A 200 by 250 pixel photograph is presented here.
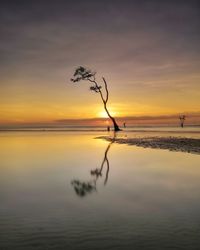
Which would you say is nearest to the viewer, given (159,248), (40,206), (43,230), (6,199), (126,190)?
(159,248)

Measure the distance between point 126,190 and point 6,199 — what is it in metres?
2.95

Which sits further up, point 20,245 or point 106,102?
point 106,102

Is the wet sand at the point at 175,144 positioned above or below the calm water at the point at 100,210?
above

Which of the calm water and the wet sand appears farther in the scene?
the wet sand

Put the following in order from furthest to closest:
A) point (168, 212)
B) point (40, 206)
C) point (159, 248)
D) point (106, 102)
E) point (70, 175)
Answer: point (106, 102) < point (70, 175) < point (40, 206) < point (168, 212) < point (159, 248)

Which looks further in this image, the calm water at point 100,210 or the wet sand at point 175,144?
the wet sand at point 175,144

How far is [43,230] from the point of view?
5.07 m

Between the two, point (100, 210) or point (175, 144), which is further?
point (175, 144)

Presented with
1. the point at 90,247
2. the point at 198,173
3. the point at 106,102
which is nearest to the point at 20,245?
the point at 90,247

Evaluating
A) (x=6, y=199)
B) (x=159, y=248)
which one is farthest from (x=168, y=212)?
(x=6, y=199)

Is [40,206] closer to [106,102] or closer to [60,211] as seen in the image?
[60,211]

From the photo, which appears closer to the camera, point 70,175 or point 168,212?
point 168,212

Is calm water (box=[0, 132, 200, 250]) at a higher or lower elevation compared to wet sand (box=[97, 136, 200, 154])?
lower

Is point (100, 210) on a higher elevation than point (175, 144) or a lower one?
lower
